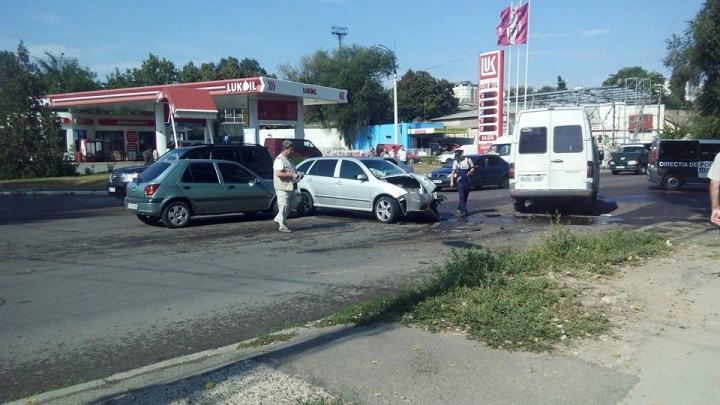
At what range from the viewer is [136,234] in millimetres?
12828

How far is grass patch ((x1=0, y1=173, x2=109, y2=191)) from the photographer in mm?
25672

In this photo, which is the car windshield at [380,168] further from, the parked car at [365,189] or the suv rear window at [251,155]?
the suv rear window at [251,155]

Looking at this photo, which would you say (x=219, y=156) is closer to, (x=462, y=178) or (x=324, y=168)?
(x=324, y=168)

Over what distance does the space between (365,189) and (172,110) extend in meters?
12.4

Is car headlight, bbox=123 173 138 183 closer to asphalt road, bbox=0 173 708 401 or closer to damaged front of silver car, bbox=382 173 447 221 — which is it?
asphalt road, bbox=0 173 708 401

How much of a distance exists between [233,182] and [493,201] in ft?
30.6

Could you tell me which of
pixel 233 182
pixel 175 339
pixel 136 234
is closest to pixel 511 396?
pixel 175 339

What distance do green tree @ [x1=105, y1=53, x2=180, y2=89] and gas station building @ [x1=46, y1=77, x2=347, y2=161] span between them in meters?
24.4

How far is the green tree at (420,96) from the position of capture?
83.5 metres

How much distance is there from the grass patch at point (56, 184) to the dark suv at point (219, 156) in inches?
317

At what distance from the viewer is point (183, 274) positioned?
29.4 feet

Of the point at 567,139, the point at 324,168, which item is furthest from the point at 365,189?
the point at 567,139

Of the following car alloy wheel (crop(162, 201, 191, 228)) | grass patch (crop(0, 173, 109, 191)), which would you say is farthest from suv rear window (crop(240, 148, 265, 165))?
grass patch (crop(0, 173, 109, 191))

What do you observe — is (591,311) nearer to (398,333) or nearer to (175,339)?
(398,333)
